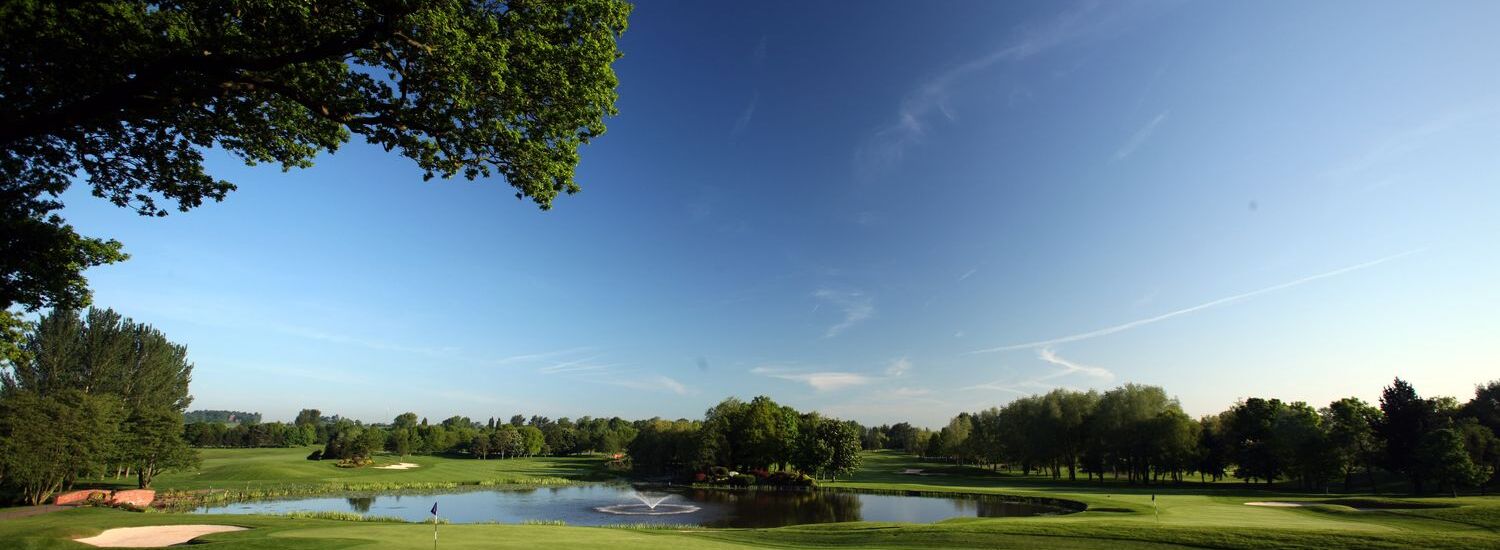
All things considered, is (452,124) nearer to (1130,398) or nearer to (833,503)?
(833,503)

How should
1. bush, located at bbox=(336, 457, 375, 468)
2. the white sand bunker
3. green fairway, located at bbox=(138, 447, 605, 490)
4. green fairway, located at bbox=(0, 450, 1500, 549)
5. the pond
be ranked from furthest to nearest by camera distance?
bush, located at bbox=(336, 457, 375, 468), green fairway, located at bbox=(138, 447, 605, 490), the pond, the white sand bunker, green fairway, located at bbox=(0, 450, 1500, 549)

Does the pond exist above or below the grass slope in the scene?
above

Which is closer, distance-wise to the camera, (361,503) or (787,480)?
(361,503)

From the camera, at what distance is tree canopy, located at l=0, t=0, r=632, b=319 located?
11.0 m

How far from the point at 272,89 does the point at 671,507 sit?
49.3 m

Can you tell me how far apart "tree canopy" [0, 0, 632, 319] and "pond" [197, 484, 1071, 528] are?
34.2 metres

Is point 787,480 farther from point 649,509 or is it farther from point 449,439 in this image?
point 449,439

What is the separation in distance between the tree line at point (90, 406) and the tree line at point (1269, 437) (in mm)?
88654

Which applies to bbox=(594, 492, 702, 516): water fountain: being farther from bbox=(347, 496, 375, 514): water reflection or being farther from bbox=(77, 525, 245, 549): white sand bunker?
bbox=(77, 525, 245, 549): white sand bunker

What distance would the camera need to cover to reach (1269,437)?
209 feet

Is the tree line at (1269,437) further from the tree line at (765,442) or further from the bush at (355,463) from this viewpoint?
the bush at (355,463)

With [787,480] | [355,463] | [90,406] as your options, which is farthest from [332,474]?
[787,480]

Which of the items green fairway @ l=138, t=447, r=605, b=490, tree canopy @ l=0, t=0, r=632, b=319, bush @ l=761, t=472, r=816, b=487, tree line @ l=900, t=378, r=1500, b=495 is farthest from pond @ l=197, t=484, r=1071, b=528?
tree canopy @ l=0, t=0, r=632, b=319

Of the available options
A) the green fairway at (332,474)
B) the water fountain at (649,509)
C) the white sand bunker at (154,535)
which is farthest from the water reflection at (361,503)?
the water fountain at (649,509)
